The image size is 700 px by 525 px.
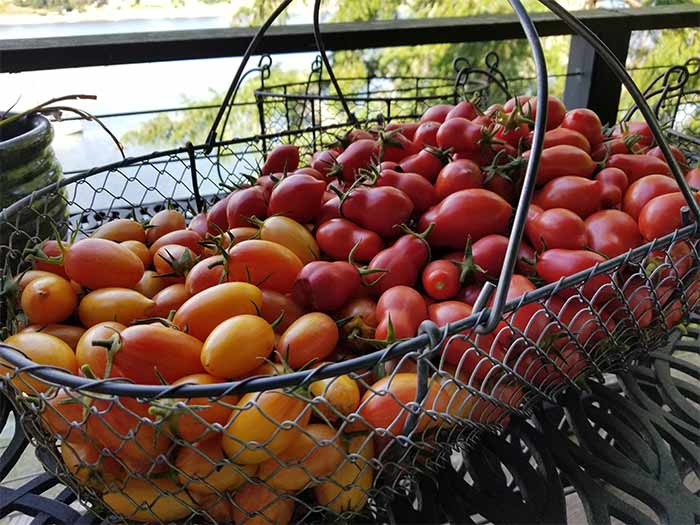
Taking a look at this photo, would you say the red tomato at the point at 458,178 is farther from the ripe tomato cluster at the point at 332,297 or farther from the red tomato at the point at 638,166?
the red tomato at the point at 638,166

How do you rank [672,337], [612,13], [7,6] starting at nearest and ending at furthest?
[672,337], [612,13], [7,6]

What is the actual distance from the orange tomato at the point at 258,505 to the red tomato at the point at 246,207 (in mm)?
259

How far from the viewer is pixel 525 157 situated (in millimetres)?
564

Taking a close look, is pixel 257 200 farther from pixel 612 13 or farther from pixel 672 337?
pixel 612 13

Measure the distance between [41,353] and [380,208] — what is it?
11.3 inches

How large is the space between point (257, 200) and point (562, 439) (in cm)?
36

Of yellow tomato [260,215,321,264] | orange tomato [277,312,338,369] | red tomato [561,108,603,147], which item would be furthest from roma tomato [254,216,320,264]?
red tomato [561,108,603,147]

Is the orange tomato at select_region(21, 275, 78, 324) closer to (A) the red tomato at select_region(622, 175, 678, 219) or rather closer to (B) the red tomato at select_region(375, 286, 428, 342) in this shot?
(B) the red tomato at select_region(375, 286, 428, 342)

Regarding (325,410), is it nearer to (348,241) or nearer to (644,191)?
(348,241)

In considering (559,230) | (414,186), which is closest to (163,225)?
(414,186)

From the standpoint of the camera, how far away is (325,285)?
46cm

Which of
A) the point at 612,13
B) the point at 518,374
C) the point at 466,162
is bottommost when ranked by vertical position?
the point at 518,374

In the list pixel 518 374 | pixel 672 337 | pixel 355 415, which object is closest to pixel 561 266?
pixel 518 374

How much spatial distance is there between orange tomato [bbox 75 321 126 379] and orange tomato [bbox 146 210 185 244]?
176 mm
